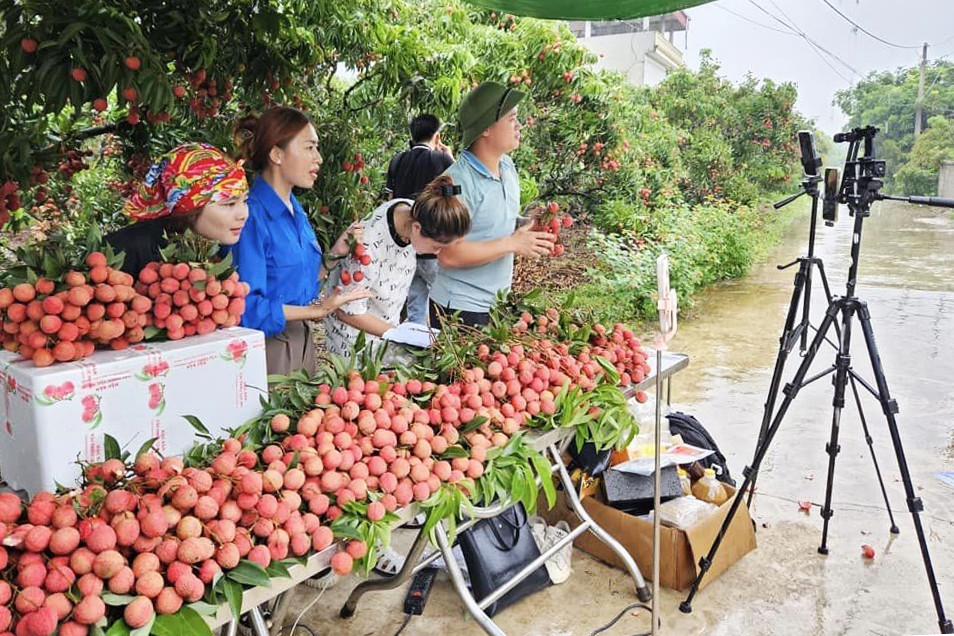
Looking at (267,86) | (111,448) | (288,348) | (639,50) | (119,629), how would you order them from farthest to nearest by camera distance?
1. (639,50)
2. (267,86)
3. (288,348)
4. (111,448)
5. (119,629)

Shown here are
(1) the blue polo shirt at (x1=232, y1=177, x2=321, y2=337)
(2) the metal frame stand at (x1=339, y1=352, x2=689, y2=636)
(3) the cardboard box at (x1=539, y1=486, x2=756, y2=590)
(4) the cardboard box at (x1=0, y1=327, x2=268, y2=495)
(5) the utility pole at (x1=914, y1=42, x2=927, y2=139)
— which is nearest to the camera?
(4) the cardboard box at (x1=0, y1=327, x2=268, y2=495)

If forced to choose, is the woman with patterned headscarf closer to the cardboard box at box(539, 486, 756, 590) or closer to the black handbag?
the black handbag

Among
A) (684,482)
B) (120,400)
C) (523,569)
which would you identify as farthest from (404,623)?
(120,400)

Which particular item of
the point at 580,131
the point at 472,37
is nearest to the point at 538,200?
the point at 580,131

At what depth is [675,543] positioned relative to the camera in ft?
8.54

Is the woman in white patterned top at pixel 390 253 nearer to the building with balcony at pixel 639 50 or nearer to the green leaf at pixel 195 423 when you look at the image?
the green leaf at pixel 195 423

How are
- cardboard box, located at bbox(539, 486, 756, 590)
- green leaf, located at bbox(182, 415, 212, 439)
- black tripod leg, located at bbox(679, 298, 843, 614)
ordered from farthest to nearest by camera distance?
1. cardboard box, located at bbox(539, 486, 756, 590)
2. black tripod leg, located at bbox(679, 298, 843, 614)
3. green leaf, located at bbox(182, 415, 212, 439)

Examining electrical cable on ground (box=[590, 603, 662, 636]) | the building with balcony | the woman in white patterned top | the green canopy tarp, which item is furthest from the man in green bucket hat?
the building with balcony

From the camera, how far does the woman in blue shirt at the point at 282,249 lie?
209cm

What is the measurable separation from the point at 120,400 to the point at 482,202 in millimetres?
1544

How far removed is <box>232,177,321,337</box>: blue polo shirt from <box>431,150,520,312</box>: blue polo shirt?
1.76ft

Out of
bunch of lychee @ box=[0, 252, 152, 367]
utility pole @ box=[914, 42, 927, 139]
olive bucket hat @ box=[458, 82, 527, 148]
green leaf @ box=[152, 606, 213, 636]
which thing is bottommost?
green leaf @ box=[152, 606, 213, 636]

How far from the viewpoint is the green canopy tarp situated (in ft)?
9.95

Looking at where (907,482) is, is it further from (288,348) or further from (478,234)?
(288,348)
